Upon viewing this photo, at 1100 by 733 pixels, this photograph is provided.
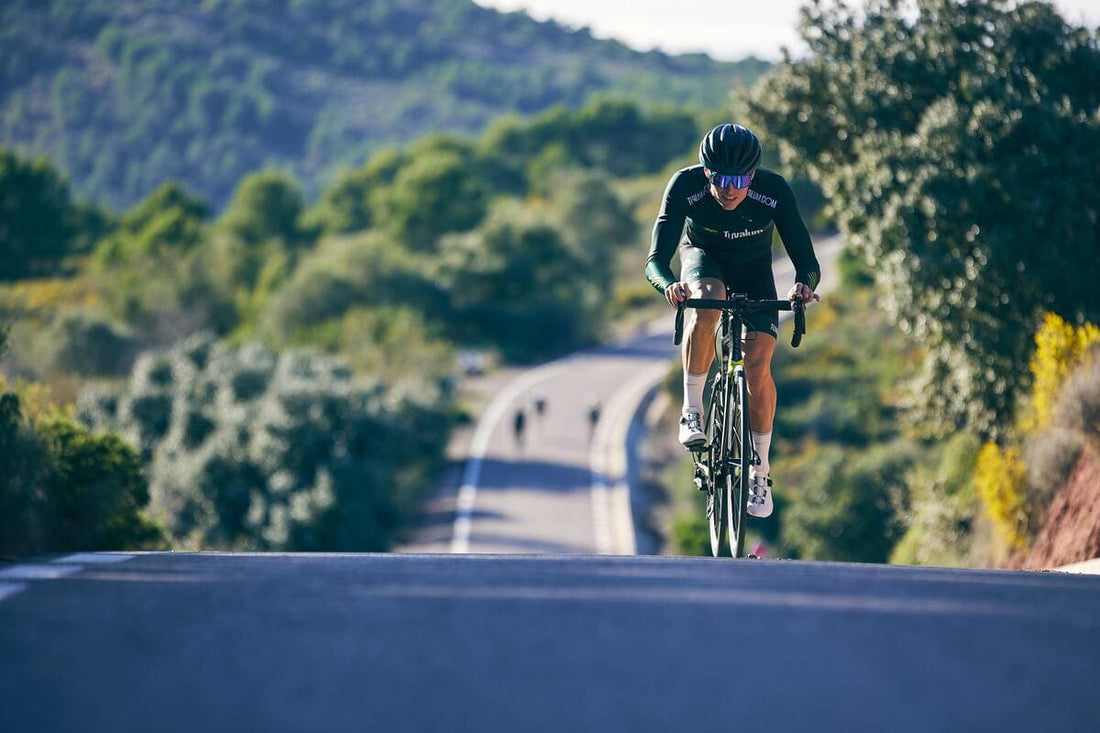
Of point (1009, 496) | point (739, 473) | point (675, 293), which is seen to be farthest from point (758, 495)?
point (1009, 496)

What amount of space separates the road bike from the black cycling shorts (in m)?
0.13

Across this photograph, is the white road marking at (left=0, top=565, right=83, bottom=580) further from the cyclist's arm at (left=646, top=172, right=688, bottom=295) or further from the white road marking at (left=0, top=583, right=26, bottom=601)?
the cyclist's arm at (left=646, top=172, right=688, bottom=295)

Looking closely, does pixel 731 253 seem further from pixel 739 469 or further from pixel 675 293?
pixel 739 469

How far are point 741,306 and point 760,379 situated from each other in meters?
0.64

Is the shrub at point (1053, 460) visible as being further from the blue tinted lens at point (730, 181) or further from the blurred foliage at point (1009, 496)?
the blue tinted lens at point (730, 181)

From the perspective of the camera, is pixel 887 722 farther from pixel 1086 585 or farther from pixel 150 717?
pixel 1086 585

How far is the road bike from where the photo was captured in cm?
830

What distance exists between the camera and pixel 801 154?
21469 mm

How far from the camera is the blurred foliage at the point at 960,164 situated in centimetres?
1770

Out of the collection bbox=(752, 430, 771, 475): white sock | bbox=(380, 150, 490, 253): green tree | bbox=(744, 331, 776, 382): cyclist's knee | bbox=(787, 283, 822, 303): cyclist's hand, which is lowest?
bbox=(752, 430, 771, 475): white sock

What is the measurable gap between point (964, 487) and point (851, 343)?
48.3m

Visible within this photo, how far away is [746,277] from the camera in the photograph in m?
8.65

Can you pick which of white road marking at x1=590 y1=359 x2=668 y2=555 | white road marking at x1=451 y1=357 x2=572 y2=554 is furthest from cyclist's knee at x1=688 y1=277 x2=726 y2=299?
white road marking at x1=590 y1=359 x2=668 y2=555

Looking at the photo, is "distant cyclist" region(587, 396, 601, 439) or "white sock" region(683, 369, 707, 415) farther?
"distant cyclist" region(587, 396, 601, 439)
